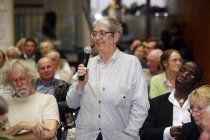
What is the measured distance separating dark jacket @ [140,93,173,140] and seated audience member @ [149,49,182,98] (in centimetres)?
102

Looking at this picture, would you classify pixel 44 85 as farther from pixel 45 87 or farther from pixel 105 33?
pixel 105 33

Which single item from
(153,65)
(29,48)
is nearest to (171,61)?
(153,65)

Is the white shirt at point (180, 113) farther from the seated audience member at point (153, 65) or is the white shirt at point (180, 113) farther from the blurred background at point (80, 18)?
the blurred background at point (80, 18)

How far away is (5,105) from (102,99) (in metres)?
1.21

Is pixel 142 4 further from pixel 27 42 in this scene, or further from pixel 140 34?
pixel 27 42

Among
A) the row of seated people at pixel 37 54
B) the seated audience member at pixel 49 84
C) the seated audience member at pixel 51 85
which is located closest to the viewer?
the seated audience member at pixel 51 85

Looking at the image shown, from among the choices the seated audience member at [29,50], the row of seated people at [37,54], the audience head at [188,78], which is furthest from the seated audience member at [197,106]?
the seated audience member at [29,50]

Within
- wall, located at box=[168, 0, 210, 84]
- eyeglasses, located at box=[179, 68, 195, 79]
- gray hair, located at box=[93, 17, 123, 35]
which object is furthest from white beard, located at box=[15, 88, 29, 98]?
wall, located at box=[168, 0, 210, 84]

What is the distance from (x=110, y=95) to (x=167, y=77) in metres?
1.89

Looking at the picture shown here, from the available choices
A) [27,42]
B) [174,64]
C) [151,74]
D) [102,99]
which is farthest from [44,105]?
[27,42]

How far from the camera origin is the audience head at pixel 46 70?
20.5ft

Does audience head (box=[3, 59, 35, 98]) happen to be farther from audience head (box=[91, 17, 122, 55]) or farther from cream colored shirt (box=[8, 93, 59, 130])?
audience head (box=[91, 17, 122, 55])

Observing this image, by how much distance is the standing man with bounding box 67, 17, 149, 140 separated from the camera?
14.0 ft

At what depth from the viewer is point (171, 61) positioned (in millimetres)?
6184
